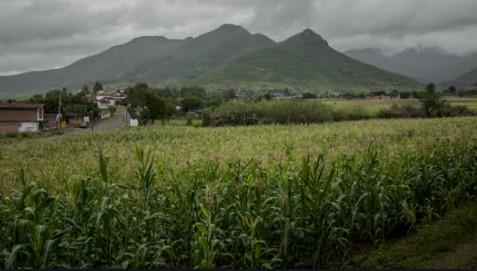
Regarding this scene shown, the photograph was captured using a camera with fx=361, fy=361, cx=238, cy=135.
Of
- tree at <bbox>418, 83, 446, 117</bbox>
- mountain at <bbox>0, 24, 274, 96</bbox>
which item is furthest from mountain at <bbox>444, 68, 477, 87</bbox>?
mountain at <bbox>0, 24, 274, 96</bbox>

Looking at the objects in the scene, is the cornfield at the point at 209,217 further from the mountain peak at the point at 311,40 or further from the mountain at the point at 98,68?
the mountain peak at the point at 311,40

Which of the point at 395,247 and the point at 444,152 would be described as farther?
the point at 444,152

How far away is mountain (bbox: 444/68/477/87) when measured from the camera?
1082 cm

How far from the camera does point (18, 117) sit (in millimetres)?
8891

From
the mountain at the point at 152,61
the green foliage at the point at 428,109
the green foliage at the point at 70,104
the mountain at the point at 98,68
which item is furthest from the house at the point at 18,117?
the green foliage at the point at 428,109

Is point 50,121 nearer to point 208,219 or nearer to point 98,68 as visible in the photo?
point 98,68

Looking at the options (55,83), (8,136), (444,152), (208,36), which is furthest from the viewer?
(208,36)

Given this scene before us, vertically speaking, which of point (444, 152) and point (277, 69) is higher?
point (277, 69)

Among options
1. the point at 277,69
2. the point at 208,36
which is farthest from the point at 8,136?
the point at 277,69

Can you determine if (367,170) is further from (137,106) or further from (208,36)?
(208,36)

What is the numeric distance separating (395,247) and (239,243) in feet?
4.89

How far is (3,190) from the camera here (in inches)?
128

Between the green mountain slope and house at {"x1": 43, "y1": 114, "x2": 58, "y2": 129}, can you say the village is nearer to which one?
house at {"x1": 43, "y1": 114, "x2": 58, "y2": 129}

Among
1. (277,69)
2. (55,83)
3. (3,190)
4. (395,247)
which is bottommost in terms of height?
(395,247)
